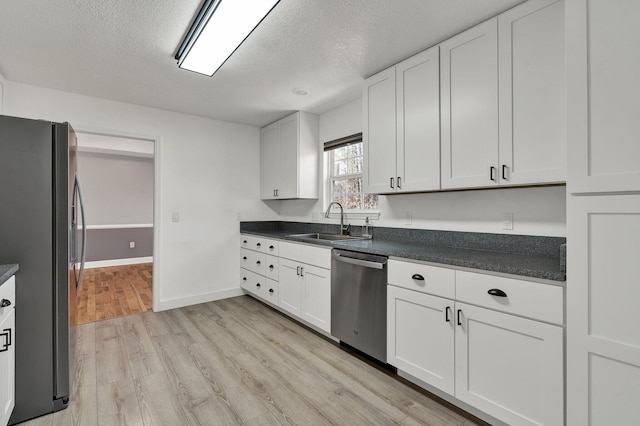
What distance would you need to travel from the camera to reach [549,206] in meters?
1.93

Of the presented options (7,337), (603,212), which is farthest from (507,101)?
(7,337)

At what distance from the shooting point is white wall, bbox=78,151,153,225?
239 inches

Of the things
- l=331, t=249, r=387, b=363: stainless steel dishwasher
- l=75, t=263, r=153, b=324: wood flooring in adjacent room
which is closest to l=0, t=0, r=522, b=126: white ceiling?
l=331, t=249, r=387, b=363: stainless steel dishwasher

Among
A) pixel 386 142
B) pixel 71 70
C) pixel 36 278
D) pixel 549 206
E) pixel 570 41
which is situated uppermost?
pixel 71 70

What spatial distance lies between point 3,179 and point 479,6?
2.86 meters

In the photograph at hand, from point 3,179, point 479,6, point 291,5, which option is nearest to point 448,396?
point 479,6

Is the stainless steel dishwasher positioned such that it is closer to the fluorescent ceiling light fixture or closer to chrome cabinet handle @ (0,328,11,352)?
the fluorescent ceiling light fixture

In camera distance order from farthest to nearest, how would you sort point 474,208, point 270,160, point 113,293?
point 113,293
point 270,160
point 474,208

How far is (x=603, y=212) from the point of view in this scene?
1.26 meters

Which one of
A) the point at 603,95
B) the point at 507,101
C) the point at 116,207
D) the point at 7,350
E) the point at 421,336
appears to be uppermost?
the point at 507,101

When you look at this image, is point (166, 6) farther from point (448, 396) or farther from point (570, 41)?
point (448, 396)

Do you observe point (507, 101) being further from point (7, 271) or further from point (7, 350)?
point (7, 350)

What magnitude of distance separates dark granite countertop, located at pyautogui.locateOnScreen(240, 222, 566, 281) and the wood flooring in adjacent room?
2.46 metres

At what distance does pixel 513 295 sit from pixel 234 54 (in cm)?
243
